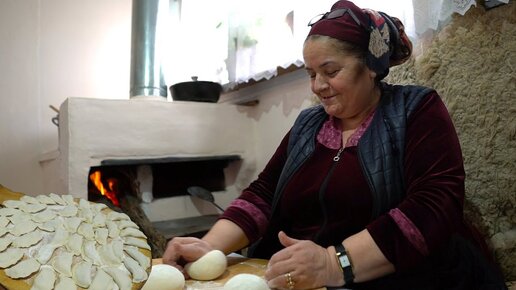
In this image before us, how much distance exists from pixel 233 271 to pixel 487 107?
0.79 metres

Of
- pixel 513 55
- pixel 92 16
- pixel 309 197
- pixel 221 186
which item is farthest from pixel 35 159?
pixel 513 55

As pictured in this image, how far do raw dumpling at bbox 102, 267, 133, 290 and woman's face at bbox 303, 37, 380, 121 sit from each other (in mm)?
714

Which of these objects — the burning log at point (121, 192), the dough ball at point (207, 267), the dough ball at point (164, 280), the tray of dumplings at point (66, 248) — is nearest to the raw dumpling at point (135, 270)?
the tray of dumplings at point (66, 248)

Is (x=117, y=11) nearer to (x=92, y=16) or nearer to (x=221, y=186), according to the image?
(x=92, y=16)

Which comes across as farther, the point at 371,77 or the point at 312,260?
the point at 371,77

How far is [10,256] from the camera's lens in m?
0.40

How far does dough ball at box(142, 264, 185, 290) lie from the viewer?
0.72 m

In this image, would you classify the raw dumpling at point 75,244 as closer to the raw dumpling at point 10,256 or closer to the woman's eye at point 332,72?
the raw dumpling at point 10,256

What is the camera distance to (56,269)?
0.42m

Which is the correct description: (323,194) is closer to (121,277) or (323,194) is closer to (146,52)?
(121,277)

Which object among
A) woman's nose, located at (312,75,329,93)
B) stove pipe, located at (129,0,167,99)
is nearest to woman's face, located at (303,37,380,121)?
woman's nose, located at (312,75,329,93)

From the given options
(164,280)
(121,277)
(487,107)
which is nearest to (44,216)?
(121,277)

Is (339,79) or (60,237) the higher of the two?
(339,79)

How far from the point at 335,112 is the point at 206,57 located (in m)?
1.47
